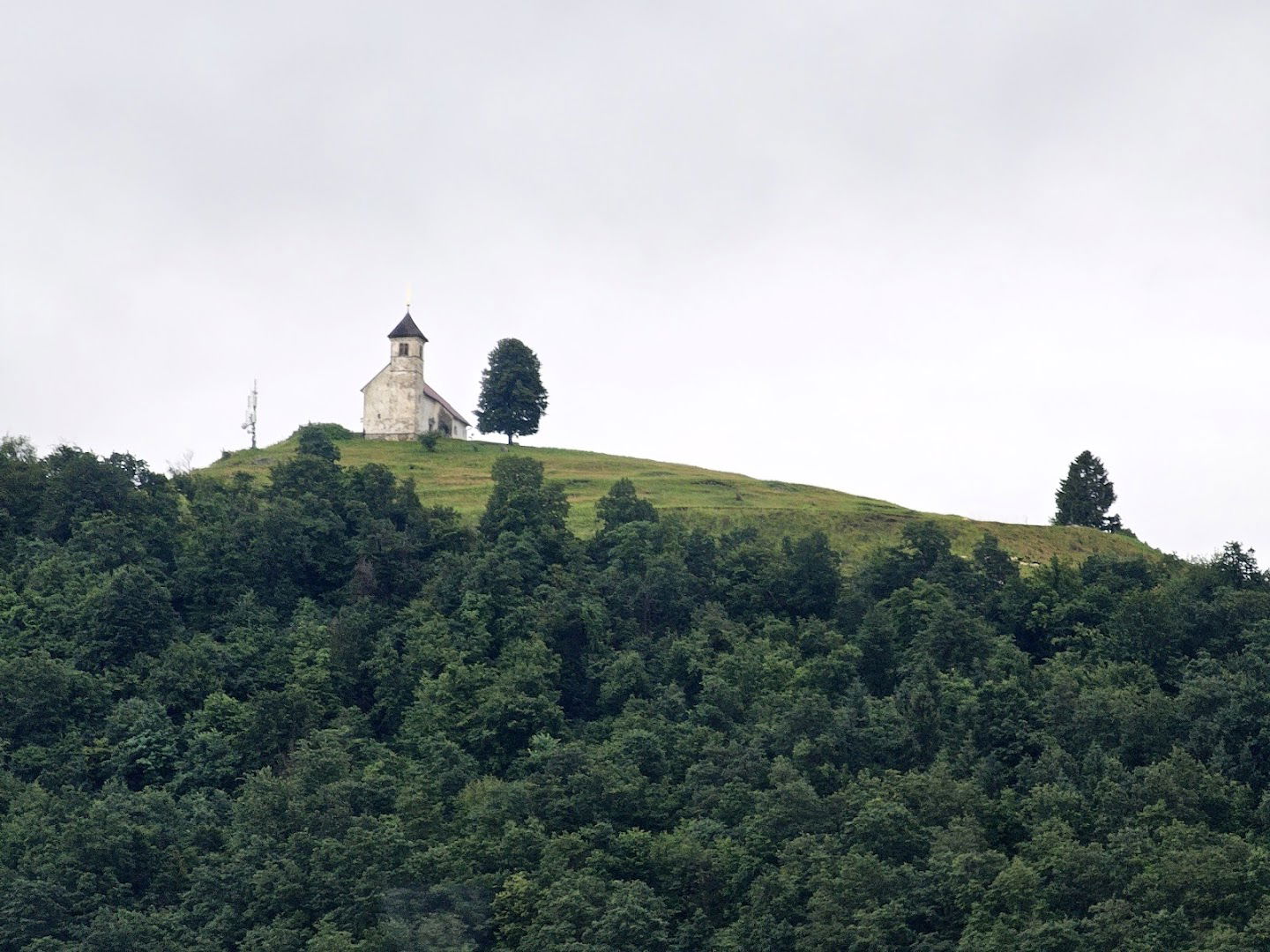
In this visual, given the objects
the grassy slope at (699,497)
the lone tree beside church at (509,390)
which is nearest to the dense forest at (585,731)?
the grassy slope at (699,497)

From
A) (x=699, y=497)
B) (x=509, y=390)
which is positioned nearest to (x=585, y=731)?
(x=699, y=497)

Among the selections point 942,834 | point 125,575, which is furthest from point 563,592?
point 942,834

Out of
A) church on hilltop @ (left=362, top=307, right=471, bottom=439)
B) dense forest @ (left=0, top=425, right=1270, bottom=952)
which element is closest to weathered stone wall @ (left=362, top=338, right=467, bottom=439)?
church on hilltop @ (left=362, top=307, right=471, bottom=439)

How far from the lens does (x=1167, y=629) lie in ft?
265

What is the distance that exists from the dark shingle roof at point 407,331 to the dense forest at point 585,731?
35304 mm

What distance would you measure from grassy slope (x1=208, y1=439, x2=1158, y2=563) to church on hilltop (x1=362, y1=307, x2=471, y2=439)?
2.41m

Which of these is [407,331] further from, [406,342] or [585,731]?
[585,731]

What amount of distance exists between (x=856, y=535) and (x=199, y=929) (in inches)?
2008

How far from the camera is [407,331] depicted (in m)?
133

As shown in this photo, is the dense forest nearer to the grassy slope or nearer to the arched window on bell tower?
the grassy slope

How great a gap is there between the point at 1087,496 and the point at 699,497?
889 inches

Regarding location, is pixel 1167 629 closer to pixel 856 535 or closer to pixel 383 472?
pixel 856 535

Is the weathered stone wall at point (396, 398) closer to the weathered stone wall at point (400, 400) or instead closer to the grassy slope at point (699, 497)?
the weathered stone wall at point (400, 400)

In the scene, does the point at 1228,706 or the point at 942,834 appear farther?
the point at 1228,706
